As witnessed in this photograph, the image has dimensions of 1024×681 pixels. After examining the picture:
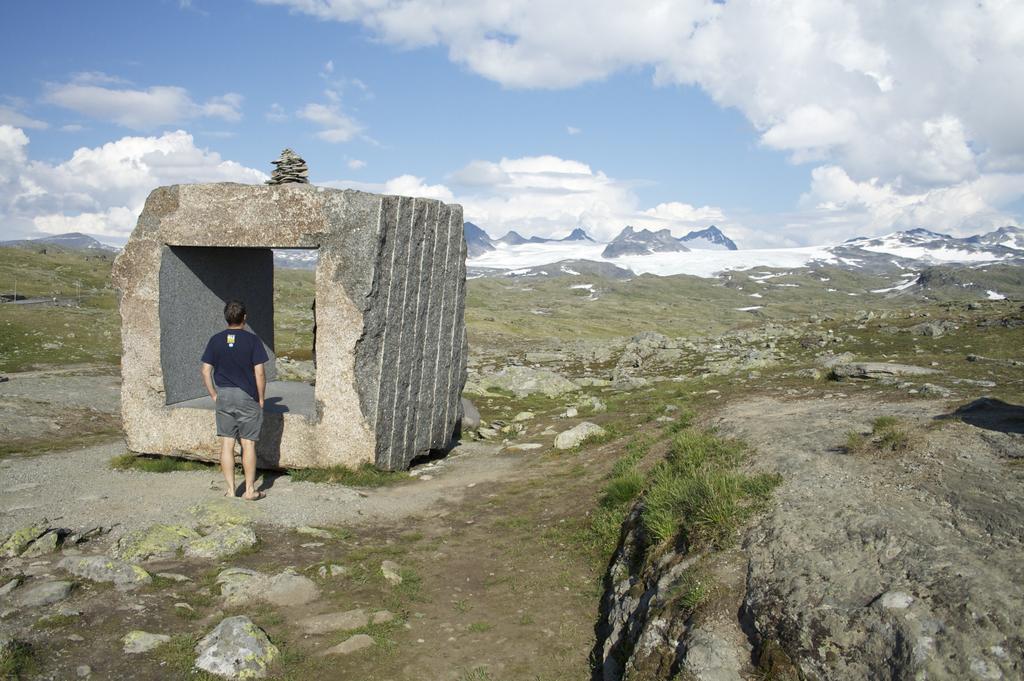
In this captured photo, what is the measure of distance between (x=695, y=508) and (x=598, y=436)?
6.17 metres

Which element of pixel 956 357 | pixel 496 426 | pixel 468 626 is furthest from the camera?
pixel 956 357

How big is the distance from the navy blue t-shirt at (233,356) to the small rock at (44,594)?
148 inches

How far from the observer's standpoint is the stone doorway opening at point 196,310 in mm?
11914

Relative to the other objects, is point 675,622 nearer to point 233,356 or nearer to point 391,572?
point 391,572

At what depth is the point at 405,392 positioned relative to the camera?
12.0 metres

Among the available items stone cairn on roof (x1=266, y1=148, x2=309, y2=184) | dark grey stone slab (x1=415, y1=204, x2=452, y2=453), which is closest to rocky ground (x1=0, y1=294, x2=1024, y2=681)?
dark grey stone slab (x1=415, y1=204, x2=452, y2=453)

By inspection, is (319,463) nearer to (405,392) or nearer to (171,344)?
(405,392)

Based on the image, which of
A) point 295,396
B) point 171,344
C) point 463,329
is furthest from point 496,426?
point 171,344

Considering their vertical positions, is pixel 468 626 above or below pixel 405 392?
below

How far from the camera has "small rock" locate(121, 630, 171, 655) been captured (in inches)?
225

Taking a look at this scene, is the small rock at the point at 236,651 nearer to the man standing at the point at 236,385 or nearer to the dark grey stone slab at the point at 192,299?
the man standing at the point at 236,385

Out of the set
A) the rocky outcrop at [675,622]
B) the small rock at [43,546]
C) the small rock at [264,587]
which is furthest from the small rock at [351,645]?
the small rock at [43,546]

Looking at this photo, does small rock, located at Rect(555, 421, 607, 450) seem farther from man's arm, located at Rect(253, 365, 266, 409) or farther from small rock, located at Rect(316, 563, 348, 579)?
small rock, located at Rect(316, 563, 348, 579)

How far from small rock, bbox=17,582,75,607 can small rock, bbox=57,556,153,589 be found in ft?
1.01
